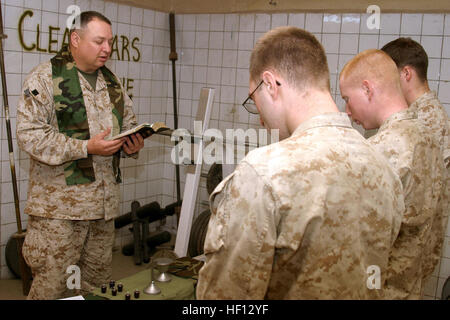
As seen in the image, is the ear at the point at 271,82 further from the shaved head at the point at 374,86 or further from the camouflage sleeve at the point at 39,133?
the camouflage sleeve at the point at 39,133

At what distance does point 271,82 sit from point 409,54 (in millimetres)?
1644

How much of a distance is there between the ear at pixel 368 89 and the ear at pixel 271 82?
0.82 meters

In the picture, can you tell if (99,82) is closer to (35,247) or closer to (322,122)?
(35,247)

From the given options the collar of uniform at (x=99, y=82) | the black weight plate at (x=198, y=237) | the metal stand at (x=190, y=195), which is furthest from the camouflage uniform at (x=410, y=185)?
the black weight plate at (x=198, y=237)

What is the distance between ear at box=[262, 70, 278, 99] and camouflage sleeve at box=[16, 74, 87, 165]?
Answer: 1704mm

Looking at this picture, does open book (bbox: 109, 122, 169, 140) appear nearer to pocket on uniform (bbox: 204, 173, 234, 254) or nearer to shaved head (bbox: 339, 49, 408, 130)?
shaved head (bbox: 339, 49, 408, 130)

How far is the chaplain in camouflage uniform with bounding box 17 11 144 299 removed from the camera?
2709 mm

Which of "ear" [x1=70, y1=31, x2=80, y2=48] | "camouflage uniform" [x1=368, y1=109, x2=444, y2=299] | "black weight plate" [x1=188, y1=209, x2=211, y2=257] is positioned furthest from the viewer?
"black weight plate" [x1=188, y1=209, x2=211, y2=257]

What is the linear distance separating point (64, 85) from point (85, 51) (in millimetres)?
253

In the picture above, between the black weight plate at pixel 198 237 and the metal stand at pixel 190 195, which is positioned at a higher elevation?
the metal stand at pixel 190 195

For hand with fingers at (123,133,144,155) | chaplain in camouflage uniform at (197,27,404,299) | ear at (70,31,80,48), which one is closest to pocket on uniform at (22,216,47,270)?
hand with fingers at (123,133,144,155)

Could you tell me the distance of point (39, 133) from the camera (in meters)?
2.68

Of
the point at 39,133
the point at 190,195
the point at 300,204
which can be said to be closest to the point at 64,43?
the point at 39,133

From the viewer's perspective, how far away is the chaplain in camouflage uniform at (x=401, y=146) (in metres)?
1.92
